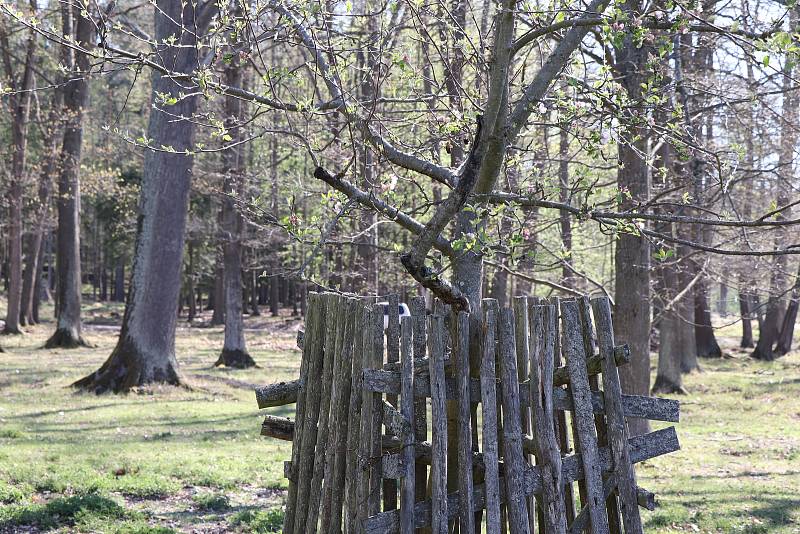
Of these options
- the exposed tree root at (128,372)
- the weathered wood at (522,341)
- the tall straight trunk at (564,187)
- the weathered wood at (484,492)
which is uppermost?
the tall straight trunk at (564,187)

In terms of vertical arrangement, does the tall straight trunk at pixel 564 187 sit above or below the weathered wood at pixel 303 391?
above

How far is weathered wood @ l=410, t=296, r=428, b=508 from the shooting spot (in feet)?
14.8

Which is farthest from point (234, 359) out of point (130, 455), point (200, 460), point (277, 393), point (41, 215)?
point (277, 393)

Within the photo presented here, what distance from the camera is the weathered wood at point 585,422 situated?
434 centimetres

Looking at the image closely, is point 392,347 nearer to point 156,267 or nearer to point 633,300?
point 633,300

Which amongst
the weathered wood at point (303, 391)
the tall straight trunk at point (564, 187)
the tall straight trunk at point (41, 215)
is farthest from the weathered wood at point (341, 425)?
the tall straight trunk at point (41, 215)

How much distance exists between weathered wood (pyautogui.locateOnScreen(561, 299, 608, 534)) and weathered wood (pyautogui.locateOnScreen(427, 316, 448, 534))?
2.37ft

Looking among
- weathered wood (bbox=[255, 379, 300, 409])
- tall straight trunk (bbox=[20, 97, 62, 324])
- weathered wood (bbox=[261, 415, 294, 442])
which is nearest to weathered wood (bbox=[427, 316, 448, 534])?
weathered wood (bbox=[255, 379, 300, 409])

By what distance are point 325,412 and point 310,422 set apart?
217 millimetres

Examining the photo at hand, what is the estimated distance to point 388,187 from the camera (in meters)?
5.13

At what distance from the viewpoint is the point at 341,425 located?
4.66 meters

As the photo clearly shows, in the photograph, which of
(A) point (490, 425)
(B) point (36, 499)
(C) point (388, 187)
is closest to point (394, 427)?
(A) point (490, 425)

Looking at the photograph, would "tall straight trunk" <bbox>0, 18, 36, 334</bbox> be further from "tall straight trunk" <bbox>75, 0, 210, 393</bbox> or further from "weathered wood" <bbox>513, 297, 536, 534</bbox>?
"weathered wood" <bbox>513, 297, 536, 534</bbox>

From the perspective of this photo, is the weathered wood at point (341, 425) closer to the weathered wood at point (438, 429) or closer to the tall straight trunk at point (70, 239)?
the weathered wood at point (438, 429)
